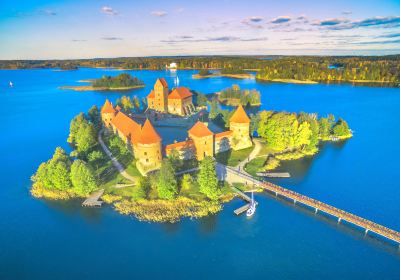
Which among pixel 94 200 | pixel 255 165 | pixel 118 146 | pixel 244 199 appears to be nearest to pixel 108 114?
pixel 118 146

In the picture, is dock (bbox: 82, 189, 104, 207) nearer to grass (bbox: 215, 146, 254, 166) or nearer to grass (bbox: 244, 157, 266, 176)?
grass (bbox: 215, 146, 254, 166)

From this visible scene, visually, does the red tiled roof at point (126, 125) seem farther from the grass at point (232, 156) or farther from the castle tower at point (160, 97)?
the castle tower at point (160, 97)

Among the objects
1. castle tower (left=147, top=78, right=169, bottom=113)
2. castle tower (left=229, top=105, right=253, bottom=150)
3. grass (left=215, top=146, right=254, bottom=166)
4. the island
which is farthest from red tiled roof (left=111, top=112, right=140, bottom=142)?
castle tower (left=147, top=78, right=169, bottom=113)

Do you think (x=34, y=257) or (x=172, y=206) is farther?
(x=172, y=206)

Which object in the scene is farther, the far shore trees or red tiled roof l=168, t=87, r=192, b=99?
the far shore trees

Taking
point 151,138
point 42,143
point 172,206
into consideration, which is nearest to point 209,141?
point 151,138

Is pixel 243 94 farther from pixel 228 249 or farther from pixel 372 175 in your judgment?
pixel 228 249

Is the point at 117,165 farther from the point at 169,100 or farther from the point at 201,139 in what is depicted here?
the point at 169,100

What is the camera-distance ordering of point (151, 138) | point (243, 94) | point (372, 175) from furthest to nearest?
point (243, 94)
point (372, 175)
point (151, 138)
